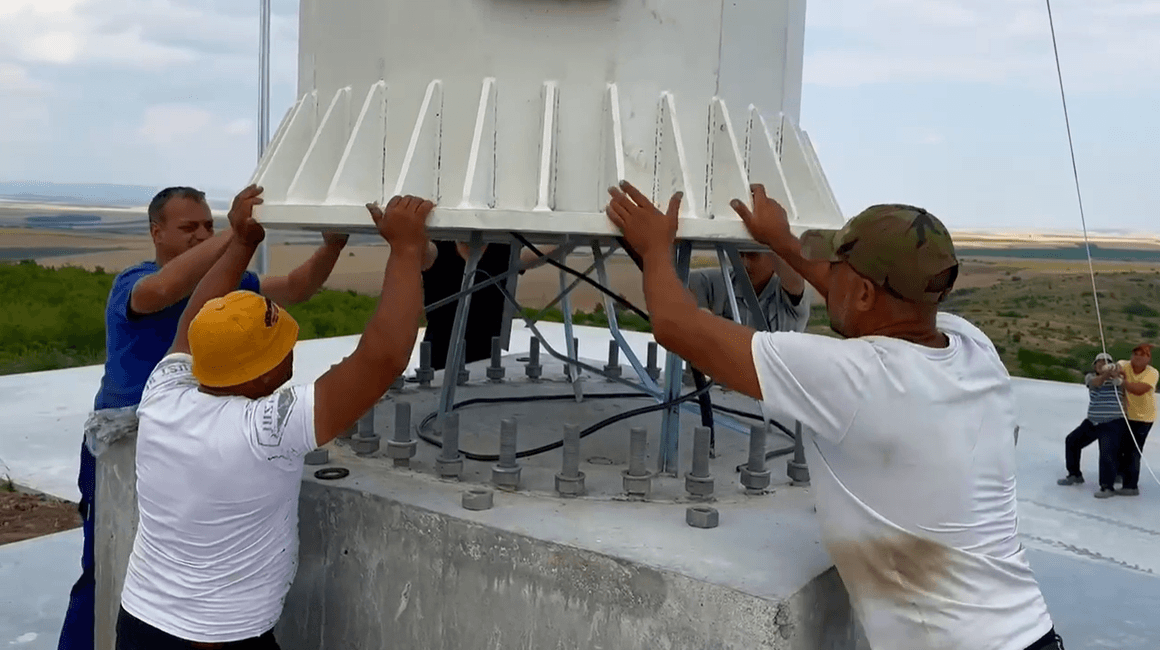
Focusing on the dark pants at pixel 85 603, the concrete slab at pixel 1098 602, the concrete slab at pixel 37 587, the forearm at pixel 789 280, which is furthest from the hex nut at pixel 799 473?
the concrete slab at pixel 37 587

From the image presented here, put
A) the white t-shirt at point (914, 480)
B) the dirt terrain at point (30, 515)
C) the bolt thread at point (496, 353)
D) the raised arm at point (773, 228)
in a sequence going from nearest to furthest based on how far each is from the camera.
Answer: the white t-shirt at point (914, 480) < the raised arm at point (773, 228) < the bolt thread at point (496, 353) < the dirt terrain at point (30, 515)

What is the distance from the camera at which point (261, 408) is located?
2238 mm

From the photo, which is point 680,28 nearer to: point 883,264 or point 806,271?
point 806,271

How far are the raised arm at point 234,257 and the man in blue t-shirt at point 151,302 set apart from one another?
19 millimetres

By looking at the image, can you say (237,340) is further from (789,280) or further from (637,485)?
(789,280)

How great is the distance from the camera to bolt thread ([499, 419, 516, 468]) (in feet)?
9.68

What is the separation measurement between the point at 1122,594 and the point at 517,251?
13.0ft

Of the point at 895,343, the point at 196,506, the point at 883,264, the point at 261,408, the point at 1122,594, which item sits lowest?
the point at 1122,594

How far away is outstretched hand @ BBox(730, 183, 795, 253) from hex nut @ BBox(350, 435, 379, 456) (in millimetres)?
1549

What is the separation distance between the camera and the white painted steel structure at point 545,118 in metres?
2.80

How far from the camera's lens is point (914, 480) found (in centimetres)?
197

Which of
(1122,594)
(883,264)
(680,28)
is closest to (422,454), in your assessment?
(680,28)

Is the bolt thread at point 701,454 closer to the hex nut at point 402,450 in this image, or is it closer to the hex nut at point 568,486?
the hex nut at point 568,486

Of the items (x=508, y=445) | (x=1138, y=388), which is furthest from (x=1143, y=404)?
(x=508, y=445)
